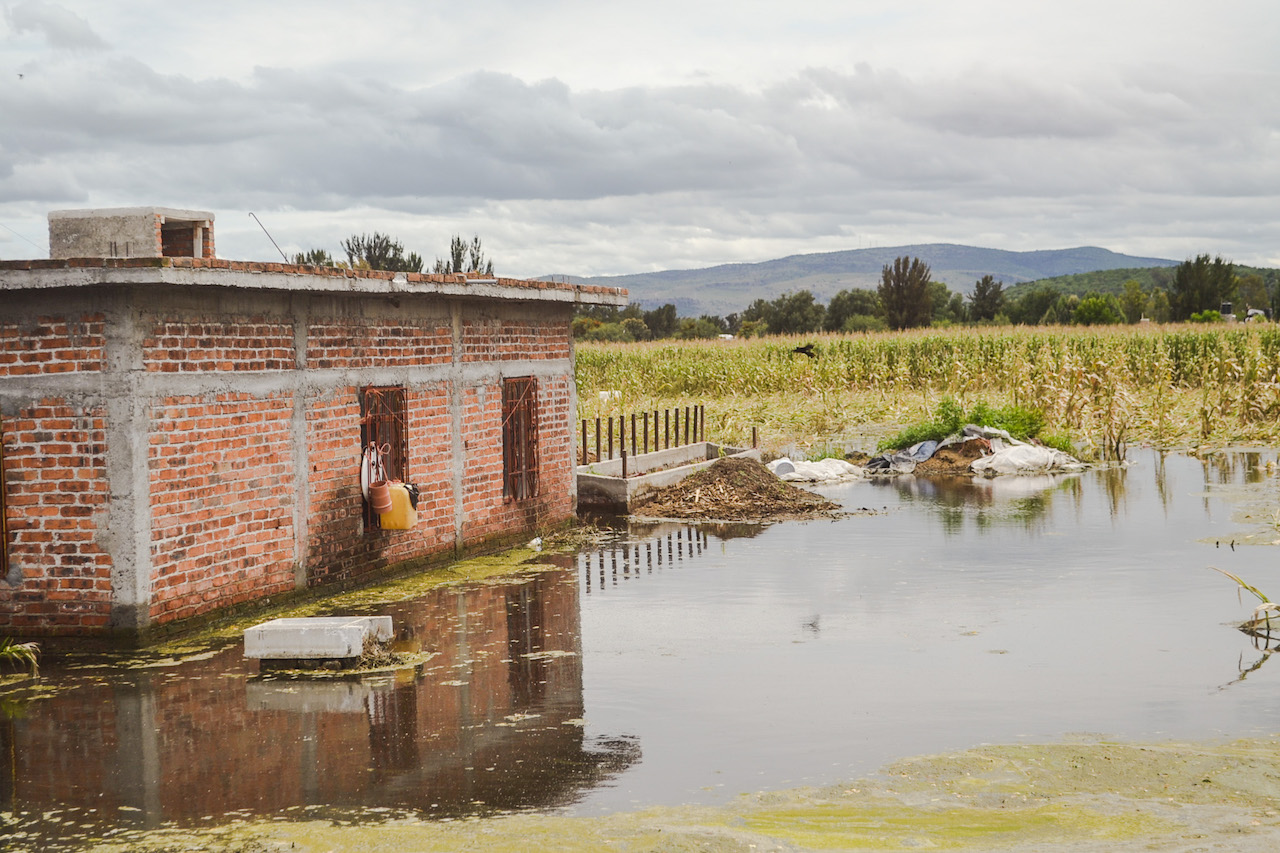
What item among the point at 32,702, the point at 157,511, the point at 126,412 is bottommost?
the point at 32,702

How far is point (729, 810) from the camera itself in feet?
22.5

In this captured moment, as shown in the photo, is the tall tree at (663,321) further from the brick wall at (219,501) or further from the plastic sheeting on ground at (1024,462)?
the brick wall at (219,501)

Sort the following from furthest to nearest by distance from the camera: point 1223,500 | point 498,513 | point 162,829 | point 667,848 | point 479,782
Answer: point 1223,500 < point 498,513 < point 479,782 < point 162,829 < point 667,848

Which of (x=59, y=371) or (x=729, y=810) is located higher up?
(x=59, y=371)

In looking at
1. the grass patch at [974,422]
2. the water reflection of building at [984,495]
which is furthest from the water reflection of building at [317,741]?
the grass patch at [974,422]

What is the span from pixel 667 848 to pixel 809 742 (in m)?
1.98

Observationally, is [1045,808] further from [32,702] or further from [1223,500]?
[1223,500]

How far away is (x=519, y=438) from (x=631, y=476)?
4.38 m

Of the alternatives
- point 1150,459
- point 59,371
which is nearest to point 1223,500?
point 1150,459

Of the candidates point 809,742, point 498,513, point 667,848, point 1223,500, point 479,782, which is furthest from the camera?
point 1223,500

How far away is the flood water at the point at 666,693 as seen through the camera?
24.3ft

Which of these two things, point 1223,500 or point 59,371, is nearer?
point 59,371

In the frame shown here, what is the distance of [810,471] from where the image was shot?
23609 millimetres

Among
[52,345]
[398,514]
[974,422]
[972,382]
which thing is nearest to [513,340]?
[398,514]
